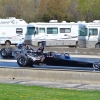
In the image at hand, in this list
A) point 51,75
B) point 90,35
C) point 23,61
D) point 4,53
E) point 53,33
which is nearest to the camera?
Result: point 51,75

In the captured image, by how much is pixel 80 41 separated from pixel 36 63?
22.6m

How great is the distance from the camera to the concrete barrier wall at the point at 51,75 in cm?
1853

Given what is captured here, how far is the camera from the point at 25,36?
47688 mm

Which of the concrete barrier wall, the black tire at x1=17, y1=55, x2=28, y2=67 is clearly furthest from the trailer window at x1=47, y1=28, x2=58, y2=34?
the concrete barrier wall

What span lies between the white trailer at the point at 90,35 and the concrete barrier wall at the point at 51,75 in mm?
25738

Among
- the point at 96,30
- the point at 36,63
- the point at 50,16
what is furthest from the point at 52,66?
the point at 50,16

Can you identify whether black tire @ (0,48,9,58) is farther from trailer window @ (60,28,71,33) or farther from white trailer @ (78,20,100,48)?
trailer window @ (60,28,71,33)

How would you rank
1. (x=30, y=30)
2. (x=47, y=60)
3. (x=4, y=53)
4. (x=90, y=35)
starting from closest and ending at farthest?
(x=47, y=60), (x=4, y=53), (x=90, y=35), (x=30, y=30)

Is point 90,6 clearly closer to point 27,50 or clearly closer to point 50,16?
point 50,16

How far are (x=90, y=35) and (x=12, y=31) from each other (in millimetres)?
8408

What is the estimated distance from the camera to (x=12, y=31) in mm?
48438

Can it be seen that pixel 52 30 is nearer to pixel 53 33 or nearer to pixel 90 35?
pixel 53 33

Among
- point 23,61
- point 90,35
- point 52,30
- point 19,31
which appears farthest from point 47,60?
point 19,31

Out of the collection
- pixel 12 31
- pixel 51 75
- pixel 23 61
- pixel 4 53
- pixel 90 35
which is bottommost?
pixel 51 75
